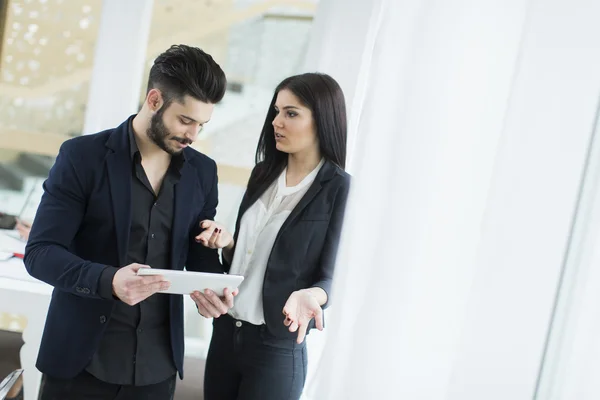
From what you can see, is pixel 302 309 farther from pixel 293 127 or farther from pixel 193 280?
pixel 293 127

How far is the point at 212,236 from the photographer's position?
1566 millimetres

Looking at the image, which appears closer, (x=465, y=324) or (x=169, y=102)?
(x=465, y=324)

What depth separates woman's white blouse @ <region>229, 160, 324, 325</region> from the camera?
161cm

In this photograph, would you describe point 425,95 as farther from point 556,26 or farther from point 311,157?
point 311,157

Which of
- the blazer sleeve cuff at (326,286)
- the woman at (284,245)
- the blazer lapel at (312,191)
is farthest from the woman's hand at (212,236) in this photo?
the blazer sleeve cuff at (326,286)

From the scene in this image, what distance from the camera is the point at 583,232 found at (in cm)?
122

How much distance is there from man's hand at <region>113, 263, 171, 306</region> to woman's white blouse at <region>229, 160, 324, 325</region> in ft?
1.10

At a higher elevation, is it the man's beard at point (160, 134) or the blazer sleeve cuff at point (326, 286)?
the man's beard at point (160, 134)

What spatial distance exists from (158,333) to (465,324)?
715 millimetres

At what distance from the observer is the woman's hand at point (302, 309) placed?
1446 mm

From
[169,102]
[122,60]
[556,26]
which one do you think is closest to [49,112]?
[122,60]

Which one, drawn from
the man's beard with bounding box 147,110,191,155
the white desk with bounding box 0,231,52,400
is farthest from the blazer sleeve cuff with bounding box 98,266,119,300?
the white desk with bounding box 0,231,52,400

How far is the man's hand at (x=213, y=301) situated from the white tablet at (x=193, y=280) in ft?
0.07

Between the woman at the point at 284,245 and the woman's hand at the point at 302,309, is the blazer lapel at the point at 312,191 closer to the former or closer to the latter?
the woman at the point at 284,245
